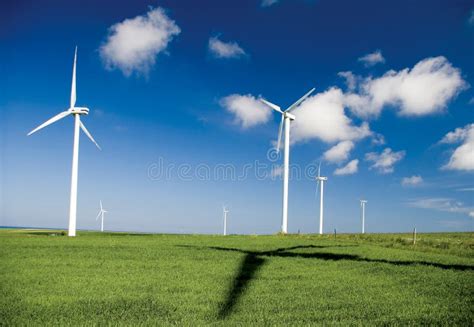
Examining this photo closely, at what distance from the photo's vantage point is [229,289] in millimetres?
19172

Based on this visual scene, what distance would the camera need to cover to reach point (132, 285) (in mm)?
19672

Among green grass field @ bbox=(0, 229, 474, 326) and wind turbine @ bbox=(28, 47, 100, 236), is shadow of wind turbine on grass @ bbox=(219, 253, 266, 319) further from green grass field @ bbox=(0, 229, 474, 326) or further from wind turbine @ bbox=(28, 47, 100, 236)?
wind turbine @ bbox=(28, 47, 100, 236)

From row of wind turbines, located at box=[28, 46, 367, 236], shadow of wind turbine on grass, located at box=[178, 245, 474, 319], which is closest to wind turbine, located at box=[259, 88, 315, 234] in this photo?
row of wind turbines, located at box=[28, 46, 367, 236]

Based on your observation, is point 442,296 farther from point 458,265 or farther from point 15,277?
point 15,277

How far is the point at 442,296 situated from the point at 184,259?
55.5 ft

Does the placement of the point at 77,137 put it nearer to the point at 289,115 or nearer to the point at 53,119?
the point at 53,119

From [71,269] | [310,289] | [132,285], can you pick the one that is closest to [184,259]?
[71,269]

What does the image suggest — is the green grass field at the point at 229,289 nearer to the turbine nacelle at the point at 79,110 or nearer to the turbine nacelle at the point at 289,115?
the turbine nacelle at the point at 79,110

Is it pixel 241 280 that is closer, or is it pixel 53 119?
pixel 241 280

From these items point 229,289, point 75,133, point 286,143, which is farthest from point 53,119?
point 229,289

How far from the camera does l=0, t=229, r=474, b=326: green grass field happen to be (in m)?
14.2

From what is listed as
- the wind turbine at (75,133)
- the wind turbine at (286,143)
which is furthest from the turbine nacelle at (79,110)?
the wind turbine at (286,143)

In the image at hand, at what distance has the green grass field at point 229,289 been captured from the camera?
1420cm

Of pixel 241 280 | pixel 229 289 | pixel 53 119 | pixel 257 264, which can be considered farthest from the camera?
pixel 53 119
